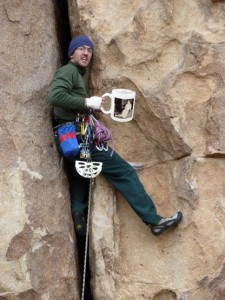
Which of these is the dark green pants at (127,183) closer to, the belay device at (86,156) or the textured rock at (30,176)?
the belay device at (86,156)

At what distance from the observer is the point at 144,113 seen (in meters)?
5.27

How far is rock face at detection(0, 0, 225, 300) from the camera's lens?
5.01m

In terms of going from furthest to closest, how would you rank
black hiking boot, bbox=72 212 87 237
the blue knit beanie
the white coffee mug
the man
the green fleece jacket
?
1. black hiking boot, bbox=72 212 87 237
2. the blue knit beanie
3. the man
4. the green fleece jacket
5. the white coffee mug

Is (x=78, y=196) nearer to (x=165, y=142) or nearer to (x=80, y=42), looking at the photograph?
(x=165, y=142)

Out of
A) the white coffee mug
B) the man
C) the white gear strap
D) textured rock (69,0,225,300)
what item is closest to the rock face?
textured rock (69,0,225,300)

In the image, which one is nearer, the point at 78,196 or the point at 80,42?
the point at 80,42

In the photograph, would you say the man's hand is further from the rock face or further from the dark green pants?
the rock face

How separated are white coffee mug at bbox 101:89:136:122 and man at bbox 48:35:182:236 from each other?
0.14 meters

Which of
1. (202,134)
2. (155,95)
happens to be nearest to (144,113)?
(155,95)

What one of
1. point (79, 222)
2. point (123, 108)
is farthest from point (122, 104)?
point (79, 222)

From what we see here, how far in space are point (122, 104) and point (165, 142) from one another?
64 centimetres

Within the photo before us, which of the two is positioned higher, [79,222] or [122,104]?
[122,104]

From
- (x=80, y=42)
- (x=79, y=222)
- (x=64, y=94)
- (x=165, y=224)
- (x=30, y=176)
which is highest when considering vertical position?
(x=80, y=42)

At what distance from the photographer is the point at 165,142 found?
5258 millimetres
